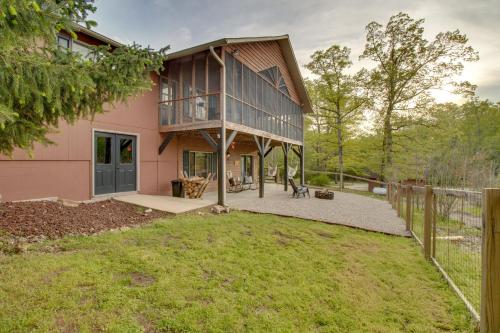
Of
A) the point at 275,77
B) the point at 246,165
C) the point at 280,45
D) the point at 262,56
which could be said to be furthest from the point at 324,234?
the point at 246,165

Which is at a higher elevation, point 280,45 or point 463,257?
point 280,45

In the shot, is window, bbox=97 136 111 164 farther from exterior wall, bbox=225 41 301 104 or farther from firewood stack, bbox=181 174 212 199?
exterior wall, bbox=225 41 301 104

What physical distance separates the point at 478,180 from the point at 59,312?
11133mm

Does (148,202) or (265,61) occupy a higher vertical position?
(265,61)

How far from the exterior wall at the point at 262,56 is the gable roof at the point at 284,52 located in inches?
10.7

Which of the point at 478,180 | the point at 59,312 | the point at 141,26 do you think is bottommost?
the point at 59,312

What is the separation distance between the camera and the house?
6484 mm

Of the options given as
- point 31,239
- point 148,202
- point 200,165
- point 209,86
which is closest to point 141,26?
point 209,86

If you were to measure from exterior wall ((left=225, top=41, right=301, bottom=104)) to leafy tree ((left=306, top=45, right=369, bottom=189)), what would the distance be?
4487 millimetres

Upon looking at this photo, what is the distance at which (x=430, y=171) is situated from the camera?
345 inches

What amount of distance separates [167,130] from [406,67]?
1594 centimetres

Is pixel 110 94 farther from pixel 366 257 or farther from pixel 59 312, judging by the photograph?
pixel 366 257

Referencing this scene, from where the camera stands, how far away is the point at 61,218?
4977mm

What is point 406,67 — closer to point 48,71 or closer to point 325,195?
point 325,195
